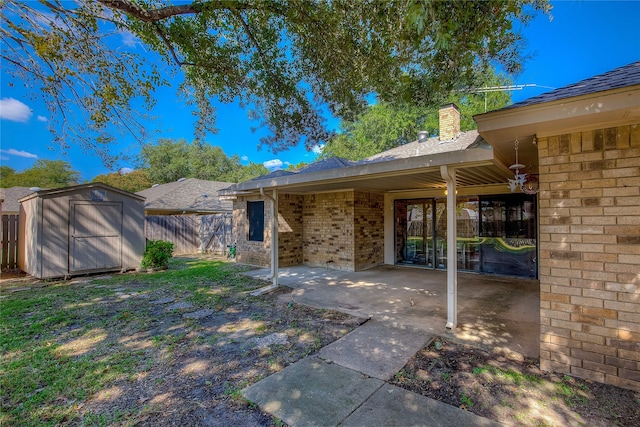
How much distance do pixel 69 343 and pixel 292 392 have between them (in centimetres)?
314

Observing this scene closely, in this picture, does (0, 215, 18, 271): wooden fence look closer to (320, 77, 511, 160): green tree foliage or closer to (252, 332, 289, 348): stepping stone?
(252, 332, 289, 348): stepping stone

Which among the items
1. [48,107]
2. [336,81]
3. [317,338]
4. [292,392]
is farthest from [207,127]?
[292,392]

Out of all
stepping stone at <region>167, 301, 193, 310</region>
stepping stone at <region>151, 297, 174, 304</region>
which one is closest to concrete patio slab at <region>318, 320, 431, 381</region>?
stepping stone at <region>167, 301, 193, 310</region>

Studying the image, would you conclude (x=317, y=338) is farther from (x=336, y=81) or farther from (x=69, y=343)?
(x=336, y=81)

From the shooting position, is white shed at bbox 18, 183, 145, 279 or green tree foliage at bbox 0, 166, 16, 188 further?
green tree foliage at bbox 0, 166, 16, 188

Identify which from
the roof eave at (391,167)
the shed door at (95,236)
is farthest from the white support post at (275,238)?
the shed door at (95,236)

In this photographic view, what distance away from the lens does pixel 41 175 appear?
2773 centimetres

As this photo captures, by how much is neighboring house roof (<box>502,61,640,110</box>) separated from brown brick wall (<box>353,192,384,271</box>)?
568 centimetres

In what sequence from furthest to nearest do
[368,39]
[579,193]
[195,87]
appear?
[195,87]
[368,39]
[579,193]

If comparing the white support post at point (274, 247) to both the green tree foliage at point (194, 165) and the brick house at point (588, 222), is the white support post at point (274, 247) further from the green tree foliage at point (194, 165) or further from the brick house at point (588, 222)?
the green tree foliage at point (194, 165)

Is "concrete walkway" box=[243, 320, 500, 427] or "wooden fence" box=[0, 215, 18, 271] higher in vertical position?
"wooden fence" box=[0, 215, 18, 271]

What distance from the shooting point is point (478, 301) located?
5.39m

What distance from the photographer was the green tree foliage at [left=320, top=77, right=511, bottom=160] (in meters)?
17.6

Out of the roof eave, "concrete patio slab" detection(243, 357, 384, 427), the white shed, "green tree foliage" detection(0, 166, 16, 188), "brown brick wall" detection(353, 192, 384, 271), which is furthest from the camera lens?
"green tree foliage" detection(0, 166, 16, 188)
